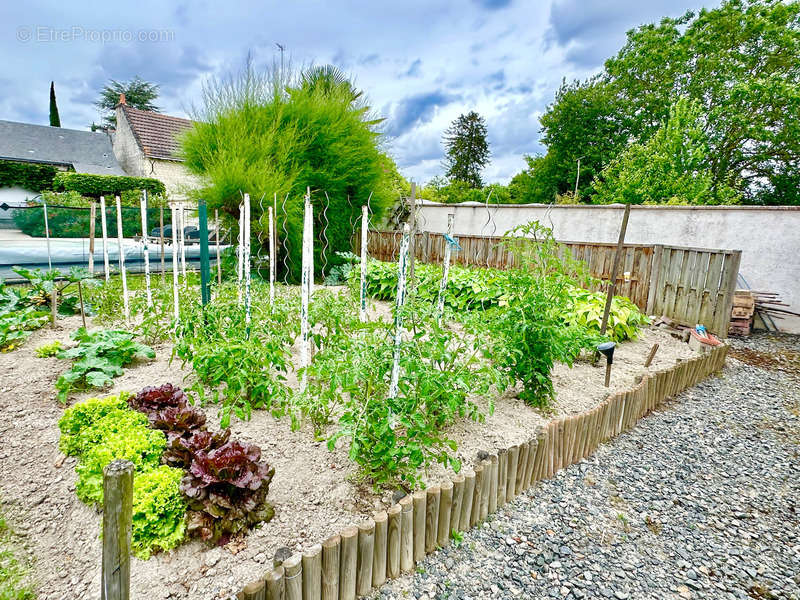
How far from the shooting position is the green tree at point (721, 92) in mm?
13547

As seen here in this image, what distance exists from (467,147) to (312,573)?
101ft

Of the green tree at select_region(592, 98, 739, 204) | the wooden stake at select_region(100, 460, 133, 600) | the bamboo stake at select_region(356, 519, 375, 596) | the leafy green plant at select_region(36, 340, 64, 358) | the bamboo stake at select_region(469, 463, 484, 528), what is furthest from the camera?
the green tree at select_region(592, 98, 739, 204)

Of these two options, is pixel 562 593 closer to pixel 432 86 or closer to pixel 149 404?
pixel 149 404

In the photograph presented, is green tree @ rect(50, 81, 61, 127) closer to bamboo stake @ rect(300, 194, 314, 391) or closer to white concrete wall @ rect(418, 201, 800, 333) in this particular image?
white concrete wall @ rect(418, 201, 800, 333)

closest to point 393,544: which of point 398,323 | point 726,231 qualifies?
point 398,323

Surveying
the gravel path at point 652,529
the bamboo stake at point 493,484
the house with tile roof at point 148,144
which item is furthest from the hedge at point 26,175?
the gravel path at point 652,529

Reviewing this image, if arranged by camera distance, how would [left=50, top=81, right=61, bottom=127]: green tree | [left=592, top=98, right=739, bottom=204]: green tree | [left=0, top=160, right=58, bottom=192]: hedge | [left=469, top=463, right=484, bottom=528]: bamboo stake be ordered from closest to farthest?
[left=469, top=463, right=484, bottom=528]: bamboo stake
[left=592, top=98, right=739, bottom=204]: green tree
[left=0, top=160, right=58, bottom=192]: hedge
[left=50, top=81, right=61, bottom=127]: green tree

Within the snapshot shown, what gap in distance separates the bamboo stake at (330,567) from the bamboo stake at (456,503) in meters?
0.58

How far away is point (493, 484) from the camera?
1.92m

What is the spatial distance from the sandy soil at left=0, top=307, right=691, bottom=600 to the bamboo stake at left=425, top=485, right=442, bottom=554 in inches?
9.2

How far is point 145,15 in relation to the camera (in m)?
4.08

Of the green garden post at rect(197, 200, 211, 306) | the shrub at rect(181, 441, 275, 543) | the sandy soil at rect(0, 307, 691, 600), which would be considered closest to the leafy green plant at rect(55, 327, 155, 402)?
the sandy soil at rect(0, 307, 691, 600)

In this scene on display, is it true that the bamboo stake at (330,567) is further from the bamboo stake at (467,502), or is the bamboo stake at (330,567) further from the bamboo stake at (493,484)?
the bamboo stake at (493,484)

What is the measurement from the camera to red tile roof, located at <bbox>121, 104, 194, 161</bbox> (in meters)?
15.6
